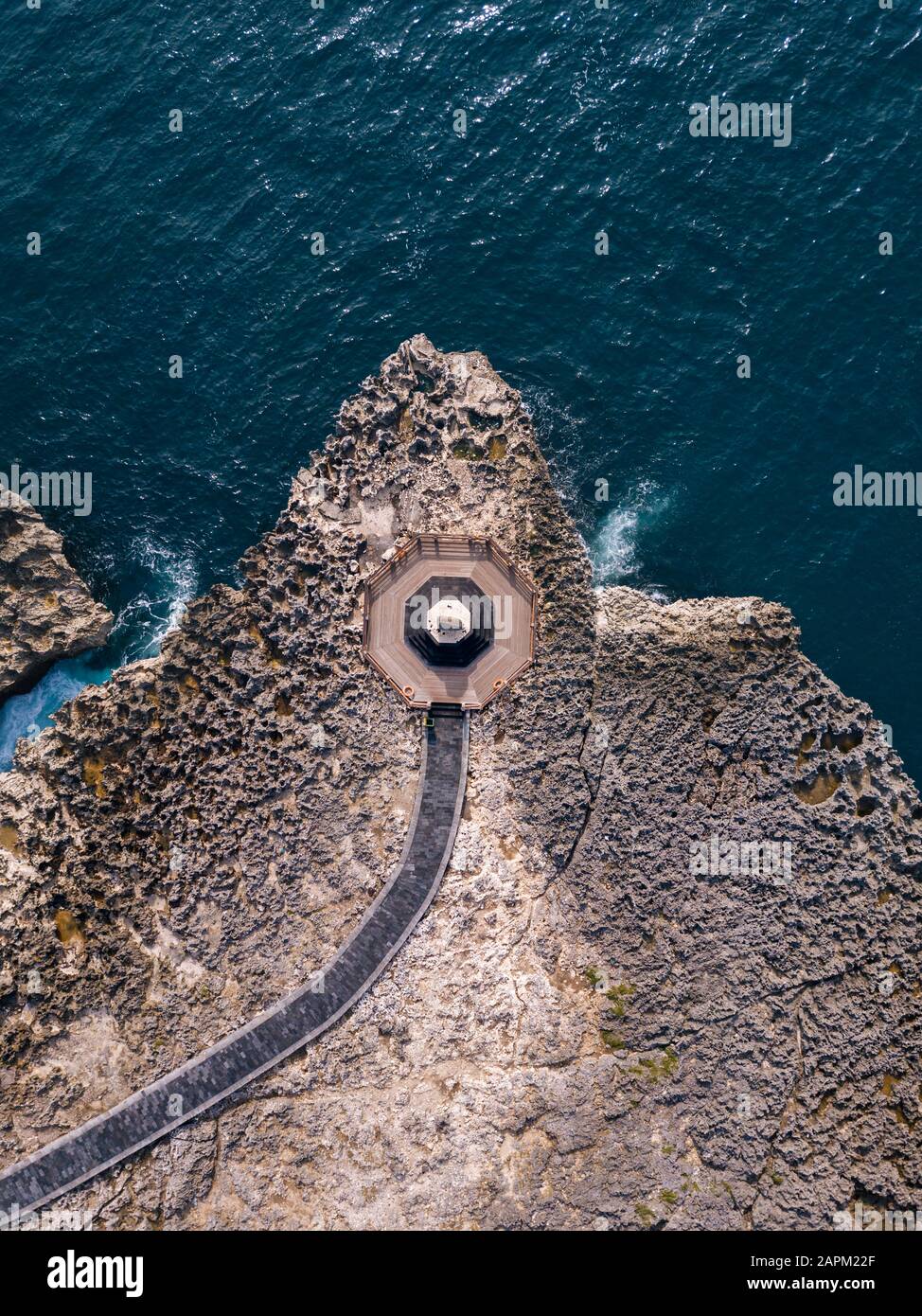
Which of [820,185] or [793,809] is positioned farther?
[820,185]

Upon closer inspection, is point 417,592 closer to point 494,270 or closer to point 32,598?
point 494,270

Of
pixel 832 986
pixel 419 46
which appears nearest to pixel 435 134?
pixel 419 46

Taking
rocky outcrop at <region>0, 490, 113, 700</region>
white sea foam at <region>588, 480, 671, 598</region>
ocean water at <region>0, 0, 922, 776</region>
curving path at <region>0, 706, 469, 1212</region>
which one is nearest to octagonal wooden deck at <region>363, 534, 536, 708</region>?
curving path at <region>0, 706, 469, 1212</region>

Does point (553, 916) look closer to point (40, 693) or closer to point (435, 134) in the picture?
point (40, 693)

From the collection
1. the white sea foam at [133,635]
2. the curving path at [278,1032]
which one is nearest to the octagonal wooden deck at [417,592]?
the curving path at [278,1032]

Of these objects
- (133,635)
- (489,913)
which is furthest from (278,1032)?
(133,635)

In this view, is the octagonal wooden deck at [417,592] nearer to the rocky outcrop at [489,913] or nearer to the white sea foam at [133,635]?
the rocky outcrop at [489,913]
